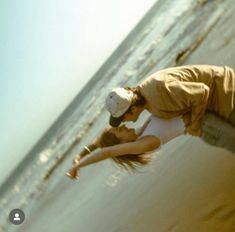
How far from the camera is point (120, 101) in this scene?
5.48 feet

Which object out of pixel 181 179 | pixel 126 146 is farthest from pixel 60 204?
pixel 126 146

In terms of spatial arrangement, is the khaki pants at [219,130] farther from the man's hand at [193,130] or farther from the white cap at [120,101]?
the white cap at [120,101]

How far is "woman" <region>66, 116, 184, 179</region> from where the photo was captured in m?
1.66

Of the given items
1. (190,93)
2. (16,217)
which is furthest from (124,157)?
(16,217)

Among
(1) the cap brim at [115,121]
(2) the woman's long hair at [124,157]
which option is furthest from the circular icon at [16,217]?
(1) the cap brim at [115,121]

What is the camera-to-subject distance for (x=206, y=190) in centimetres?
193

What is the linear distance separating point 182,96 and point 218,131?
166 mm

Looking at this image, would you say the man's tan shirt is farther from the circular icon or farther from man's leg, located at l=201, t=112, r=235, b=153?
the circular icon

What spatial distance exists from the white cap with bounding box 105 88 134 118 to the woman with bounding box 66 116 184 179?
9 cm

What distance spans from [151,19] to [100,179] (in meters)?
10.2

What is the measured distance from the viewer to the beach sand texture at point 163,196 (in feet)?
6.04

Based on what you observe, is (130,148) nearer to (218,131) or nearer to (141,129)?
(141,129)

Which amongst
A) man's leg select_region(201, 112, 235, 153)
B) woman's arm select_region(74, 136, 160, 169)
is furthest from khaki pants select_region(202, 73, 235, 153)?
woman's arm select_region(74, 136, 160, 169)

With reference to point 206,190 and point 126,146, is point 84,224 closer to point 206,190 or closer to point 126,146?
point 206,190
